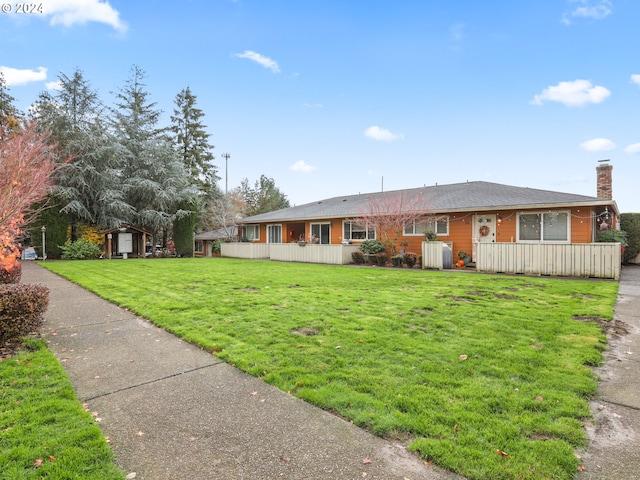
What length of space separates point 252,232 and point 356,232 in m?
9.83

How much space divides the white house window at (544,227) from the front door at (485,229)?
95 centimetres

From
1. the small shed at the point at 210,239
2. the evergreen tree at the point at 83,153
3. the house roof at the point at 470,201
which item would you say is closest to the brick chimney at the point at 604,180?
the house roof at the point at 470,201

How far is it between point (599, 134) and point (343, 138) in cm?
1431

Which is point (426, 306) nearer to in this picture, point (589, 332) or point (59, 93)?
point (589, 332)

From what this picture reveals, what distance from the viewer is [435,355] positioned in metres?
3.80

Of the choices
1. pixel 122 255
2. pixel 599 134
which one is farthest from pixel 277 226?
pixel 599 134

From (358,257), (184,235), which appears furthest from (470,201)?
(184,235)

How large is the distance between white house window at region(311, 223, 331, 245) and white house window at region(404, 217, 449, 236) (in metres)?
5.16

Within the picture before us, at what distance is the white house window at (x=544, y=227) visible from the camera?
12.9 metres

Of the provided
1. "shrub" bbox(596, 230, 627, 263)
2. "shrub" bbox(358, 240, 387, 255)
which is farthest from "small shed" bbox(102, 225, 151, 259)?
"shrub" bbox(596, 230, 627, 263)

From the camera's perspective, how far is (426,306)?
625cm

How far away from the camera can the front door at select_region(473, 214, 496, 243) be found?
1426cm

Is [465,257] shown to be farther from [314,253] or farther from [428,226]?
[314,253]

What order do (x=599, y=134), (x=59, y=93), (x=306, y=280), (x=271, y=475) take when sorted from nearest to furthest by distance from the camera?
1. (x=271, y=475)
2. (x=306, y=280)
3. (x=599, y=134)
4. (x=59, y=93)
